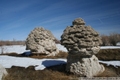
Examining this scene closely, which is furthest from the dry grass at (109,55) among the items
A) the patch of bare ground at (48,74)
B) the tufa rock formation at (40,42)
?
the tufa rock formation at (40,42)

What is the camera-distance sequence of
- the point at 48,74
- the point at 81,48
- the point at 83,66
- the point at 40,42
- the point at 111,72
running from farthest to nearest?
the point at 40,42, the point at 111,72, the point at 83,66, the point at 81,48, the point at 48,74

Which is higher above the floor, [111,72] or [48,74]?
[48,74]

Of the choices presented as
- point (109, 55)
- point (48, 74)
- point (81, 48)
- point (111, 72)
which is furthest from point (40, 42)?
point (111, 72)

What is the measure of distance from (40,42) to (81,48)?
7.91 metres

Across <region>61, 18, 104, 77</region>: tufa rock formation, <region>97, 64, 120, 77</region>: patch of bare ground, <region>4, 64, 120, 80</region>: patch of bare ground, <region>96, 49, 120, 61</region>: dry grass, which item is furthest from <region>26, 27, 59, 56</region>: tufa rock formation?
<region>97, 64, 120, 77</region>: patch of bare ground

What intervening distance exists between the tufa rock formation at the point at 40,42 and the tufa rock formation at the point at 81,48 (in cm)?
673

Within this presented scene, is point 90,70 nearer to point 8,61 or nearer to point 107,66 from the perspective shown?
point 107,66

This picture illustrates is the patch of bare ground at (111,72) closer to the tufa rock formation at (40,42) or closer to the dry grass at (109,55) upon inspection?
the dry grass at (109,55)

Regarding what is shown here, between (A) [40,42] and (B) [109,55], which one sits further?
(A) [40,42]

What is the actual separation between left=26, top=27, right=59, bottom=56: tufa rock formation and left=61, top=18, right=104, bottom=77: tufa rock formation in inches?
265

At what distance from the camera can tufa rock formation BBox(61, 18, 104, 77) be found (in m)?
8.72

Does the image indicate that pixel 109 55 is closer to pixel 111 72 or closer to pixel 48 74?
pixel 111 72

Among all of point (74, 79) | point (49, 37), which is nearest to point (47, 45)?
point (49, 37)

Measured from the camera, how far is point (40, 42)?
1593cm
